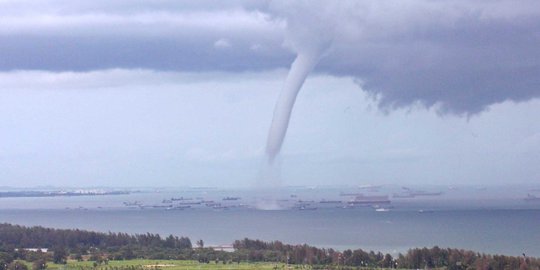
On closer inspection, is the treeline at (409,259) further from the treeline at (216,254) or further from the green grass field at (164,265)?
the green grass field at (164,265)

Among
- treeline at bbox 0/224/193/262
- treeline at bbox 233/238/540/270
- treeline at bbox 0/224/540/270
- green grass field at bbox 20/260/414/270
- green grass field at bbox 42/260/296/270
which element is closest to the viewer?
treeline at bbox 233/238/540/270

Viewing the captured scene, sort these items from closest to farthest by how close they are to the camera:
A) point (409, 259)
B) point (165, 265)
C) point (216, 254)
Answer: point (409, 259)
point (165, 265)
point (216, 254)

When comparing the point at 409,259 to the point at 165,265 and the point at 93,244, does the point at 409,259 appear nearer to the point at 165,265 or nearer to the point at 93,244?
the point at 165,265

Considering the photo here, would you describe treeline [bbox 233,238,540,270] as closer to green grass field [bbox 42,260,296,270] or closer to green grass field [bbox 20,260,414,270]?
green grass field [bbox 20,260,414,270]

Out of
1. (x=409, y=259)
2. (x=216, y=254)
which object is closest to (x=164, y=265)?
(x=216, y=254)

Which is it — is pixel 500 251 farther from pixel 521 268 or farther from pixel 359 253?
pixel 521 268

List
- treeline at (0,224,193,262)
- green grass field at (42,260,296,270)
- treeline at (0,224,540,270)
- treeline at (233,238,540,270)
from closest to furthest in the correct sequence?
1. treeline at (233,238,540,270)
2. treeline at (0,224,540,270)
3. green grass field at (42,260,296,270)
4. treeline at (0,224,193,262)

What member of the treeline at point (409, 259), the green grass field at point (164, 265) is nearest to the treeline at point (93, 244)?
the green grass field at point (164, 265)

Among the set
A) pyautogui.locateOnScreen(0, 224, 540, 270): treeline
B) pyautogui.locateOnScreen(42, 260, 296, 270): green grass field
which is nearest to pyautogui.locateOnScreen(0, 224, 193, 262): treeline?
pyautogui.locateOnScreen(0, 224, 540, 270): treeline

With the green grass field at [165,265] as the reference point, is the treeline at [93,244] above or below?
above
